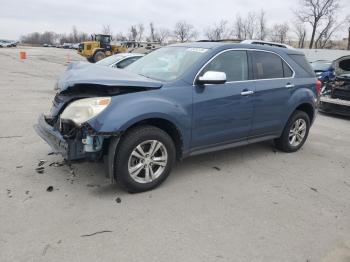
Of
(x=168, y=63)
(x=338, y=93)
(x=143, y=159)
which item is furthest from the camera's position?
(x=338, y=93)

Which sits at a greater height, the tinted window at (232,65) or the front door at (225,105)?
the tinted window at (232,65)

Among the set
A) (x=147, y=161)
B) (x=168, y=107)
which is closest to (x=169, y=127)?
(x=168, y=107)

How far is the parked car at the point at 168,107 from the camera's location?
12.6 ft

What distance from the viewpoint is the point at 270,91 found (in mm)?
5309

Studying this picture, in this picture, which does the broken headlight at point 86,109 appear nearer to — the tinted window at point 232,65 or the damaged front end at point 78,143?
the damaged front end at point 78,143

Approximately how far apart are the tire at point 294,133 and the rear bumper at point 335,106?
4.22 meters

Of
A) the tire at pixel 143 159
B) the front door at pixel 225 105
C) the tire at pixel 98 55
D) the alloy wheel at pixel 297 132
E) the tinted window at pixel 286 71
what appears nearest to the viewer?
the tire at pixel 143 159

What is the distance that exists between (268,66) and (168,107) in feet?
6.89

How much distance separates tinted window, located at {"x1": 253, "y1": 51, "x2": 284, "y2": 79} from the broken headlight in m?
2.44

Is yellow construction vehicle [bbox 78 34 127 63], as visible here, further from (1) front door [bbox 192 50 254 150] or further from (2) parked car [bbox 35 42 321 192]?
(1) front door [bbox 192 50 254 150]

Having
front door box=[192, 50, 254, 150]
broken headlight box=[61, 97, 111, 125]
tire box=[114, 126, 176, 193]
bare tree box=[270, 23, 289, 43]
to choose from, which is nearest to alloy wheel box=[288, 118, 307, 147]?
front door box=[192, 50, 254, 150]

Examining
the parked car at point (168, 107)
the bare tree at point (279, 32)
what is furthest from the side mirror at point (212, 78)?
the bare tree at point (279, 32)

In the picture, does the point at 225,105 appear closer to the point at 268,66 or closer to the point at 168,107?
the point at 168,107

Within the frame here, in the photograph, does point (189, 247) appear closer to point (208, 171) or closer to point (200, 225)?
point (200, 225)
